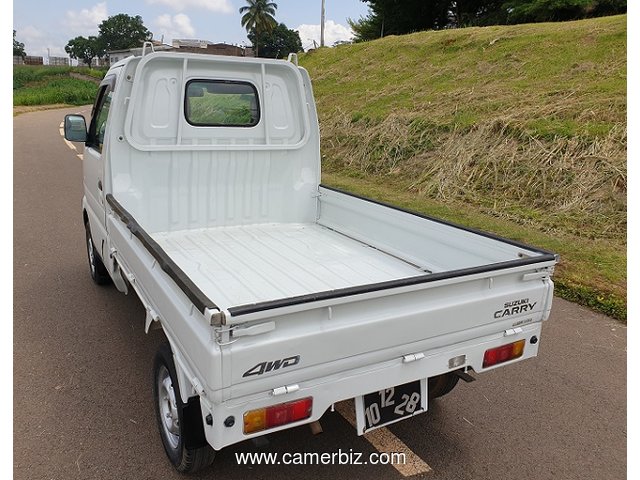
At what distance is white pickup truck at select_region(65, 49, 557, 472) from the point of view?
2.16 m

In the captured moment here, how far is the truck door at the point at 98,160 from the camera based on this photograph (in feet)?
14.3

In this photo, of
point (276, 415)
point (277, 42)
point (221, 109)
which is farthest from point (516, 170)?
point (277, 42)

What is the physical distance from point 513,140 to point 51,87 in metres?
50.8

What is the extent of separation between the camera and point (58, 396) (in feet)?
11.2

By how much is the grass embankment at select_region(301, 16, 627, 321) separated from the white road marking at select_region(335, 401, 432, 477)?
3.12 m

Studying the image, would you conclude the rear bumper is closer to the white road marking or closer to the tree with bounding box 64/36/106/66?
the white road marking

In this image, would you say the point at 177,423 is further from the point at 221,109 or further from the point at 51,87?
the point at 51,87

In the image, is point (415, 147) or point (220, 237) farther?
point (415, 147)

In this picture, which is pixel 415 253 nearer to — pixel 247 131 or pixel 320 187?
pixel 320 187

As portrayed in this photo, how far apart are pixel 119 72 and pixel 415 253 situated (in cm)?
285

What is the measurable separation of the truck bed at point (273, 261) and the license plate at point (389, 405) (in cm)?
87

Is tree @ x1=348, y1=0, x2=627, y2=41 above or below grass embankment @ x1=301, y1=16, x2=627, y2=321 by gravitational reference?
above

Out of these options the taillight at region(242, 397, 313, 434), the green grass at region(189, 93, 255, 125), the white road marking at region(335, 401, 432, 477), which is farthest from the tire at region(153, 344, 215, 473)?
the green grass at region(189, 93, 255, 125)

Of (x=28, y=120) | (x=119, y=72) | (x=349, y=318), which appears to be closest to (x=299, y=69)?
(x=119, y=72)
